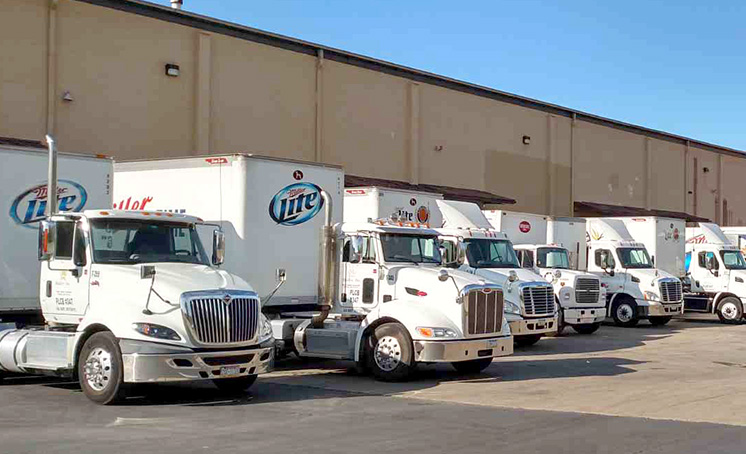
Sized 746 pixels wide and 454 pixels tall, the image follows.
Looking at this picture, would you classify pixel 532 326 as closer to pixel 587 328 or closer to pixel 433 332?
pixel 433 332

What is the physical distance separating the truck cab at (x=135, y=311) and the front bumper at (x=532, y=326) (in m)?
7.86

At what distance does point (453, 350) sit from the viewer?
15102mm

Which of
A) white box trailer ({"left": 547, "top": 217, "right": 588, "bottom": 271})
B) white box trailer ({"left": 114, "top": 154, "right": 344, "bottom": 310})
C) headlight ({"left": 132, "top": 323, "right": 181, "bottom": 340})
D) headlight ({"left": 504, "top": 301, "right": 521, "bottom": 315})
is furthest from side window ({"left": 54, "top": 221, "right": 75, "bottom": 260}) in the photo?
white box trailer ({"left": 547, "top": 217, "right": 588, "bottom": 271})

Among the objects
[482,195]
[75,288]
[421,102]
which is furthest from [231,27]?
[75,288]

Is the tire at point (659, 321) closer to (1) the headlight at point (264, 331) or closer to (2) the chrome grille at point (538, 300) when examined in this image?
(2) the chrome grille at point (538, 300)

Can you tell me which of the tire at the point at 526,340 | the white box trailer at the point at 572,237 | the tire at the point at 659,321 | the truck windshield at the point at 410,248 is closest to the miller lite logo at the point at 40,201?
the truck windshield at the point at 410,248

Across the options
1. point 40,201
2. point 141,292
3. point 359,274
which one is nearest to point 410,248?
point 359,274

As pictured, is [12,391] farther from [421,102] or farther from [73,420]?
[421,102]

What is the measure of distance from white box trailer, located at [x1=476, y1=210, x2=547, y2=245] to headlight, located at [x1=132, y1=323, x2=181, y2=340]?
14875mm

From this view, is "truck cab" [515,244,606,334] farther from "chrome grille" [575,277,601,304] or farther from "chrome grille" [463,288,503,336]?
"chrome grille" [463,288,503,336]

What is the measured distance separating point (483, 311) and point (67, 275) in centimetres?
656

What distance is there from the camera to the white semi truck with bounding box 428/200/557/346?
66.8ft

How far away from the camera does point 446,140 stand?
3884 centimetres

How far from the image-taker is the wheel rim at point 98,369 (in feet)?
40.8
